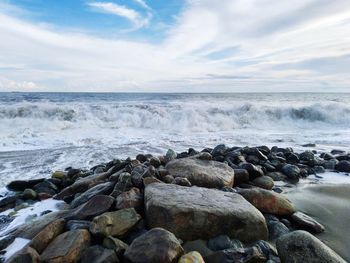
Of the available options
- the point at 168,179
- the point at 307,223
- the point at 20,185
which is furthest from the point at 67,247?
the point at 20,185

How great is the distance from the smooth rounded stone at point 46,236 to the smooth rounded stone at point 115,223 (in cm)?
39

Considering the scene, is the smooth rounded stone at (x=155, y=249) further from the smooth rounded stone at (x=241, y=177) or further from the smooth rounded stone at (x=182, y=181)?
the smooth rounded stone at (x=241, y=177)

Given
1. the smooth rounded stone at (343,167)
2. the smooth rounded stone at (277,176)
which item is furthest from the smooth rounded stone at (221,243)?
the smooth rounded stone at (343,167)

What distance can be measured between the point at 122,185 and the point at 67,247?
1.31 m

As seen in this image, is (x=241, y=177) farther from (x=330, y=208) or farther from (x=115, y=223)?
(x=115, y=223)

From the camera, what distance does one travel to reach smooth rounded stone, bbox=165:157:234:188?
4434mm

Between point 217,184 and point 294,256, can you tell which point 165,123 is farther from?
point 294,256

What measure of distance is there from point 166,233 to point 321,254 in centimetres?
128

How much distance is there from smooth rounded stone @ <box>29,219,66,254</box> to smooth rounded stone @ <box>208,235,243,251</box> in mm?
1480

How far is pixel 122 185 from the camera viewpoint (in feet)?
13.0

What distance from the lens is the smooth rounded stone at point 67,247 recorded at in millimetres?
2633

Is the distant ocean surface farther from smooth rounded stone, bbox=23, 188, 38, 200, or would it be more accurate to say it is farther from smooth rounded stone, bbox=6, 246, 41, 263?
smooth rounded stone, bbox=6, 246, 41, 263

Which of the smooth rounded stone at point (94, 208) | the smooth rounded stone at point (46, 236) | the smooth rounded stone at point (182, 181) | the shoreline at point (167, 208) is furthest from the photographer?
the smooth rounded stone at point (182, 181)

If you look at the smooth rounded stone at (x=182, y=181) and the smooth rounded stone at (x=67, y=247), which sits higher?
the smooth rounded stone at (x=182, y=181)
